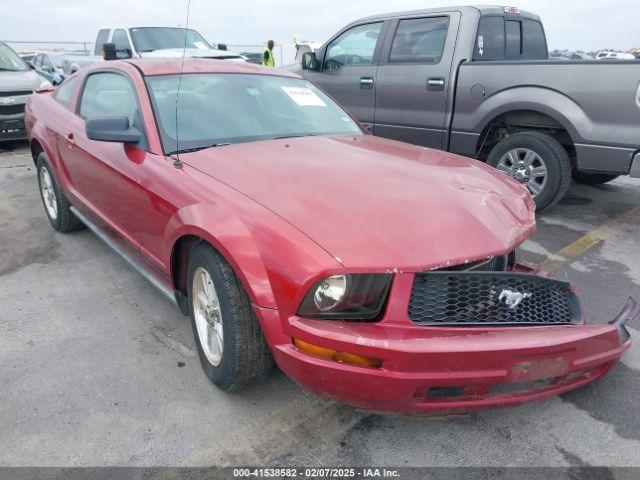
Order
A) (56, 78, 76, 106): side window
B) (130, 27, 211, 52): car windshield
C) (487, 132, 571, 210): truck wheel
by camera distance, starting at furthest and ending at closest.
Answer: (130, 27, 211, 52): car windshield
(487, 132, 571, 210): truck wheel
(56, 78, 76, 106): side window

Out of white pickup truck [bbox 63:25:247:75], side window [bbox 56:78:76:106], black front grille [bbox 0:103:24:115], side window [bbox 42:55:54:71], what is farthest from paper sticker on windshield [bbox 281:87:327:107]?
side window [bbox 42:55:54:71]

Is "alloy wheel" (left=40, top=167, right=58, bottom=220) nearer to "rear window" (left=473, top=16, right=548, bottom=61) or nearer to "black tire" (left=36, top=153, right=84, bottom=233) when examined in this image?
"black tire" (left=36, top=153, right=84, bottom=233)

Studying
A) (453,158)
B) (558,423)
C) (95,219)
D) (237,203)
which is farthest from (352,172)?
(95,219)

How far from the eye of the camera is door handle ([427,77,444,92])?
5293 mm

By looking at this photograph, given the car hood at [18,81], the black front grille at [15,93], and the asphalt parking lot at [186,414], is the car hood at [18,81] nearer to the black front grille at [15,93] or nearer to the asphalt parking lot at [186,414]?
the black front grille at [15,93]

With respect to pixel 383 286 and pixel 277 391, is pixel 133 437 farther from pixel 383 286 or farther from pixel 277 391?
pixel 383 286

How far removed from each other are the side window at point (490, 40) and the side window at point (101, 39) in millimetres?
8752

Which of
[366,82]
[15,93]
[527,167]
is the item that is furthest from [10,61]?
[527,167]

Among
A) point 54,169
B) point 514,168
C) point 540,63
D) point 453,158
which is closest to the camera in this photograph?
point 453,158

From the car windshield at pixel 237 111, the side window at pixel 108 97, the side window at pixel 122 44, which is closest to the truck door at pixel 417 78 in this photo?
the car windshield at pixel 237 111

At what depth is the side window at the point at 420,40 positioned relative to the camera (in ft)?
17.8

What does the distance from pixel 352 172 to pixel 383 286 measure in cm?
84

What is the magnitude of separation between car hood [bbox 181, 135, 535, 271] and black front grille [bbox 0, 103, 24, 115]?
6.61 metres

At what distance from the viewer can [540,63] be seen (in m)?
4.61
